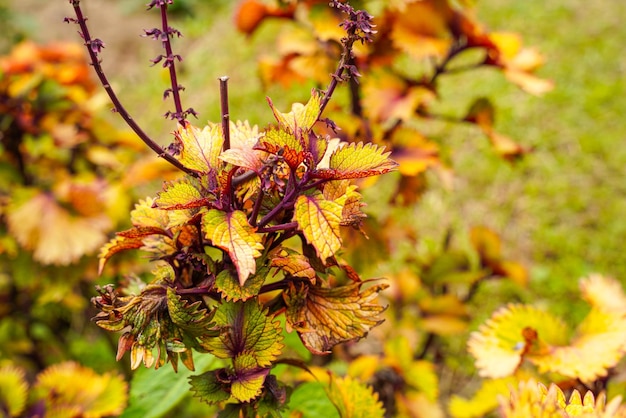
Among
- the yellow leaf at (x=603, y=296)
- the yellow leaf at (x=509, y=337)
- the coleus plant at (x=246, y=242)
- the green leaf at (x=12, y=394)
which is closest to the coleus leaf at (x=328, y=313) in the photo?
the coleus plant at (x=246, y=242)

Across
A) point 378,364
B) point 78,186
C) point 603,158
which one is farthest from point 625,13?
point 78,186


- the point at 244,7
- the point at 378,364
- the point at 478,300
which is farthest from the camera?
the point at 478,300

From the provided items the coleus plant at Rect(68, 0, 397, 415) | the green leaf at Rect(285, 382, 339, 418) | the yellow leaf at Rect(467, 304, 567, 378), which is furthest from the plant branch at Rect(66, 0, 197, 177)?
the yellow leaf at Rect(467, 304, 567, 378)

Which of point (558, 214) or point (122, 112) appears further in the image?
point (558, 214)

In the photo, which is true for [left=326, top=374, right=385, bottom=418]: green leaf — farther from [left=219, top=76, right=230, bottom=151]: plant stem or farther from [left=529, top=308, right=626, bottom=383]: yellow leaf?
[left=219, top=76, right=230, bottom=151]: plant stem

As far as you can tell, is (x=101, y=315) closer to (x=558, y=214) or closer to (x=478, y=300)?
(x=478, y=300)

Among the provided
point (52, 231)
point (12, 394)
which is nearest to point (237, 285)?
point (12, 394)
